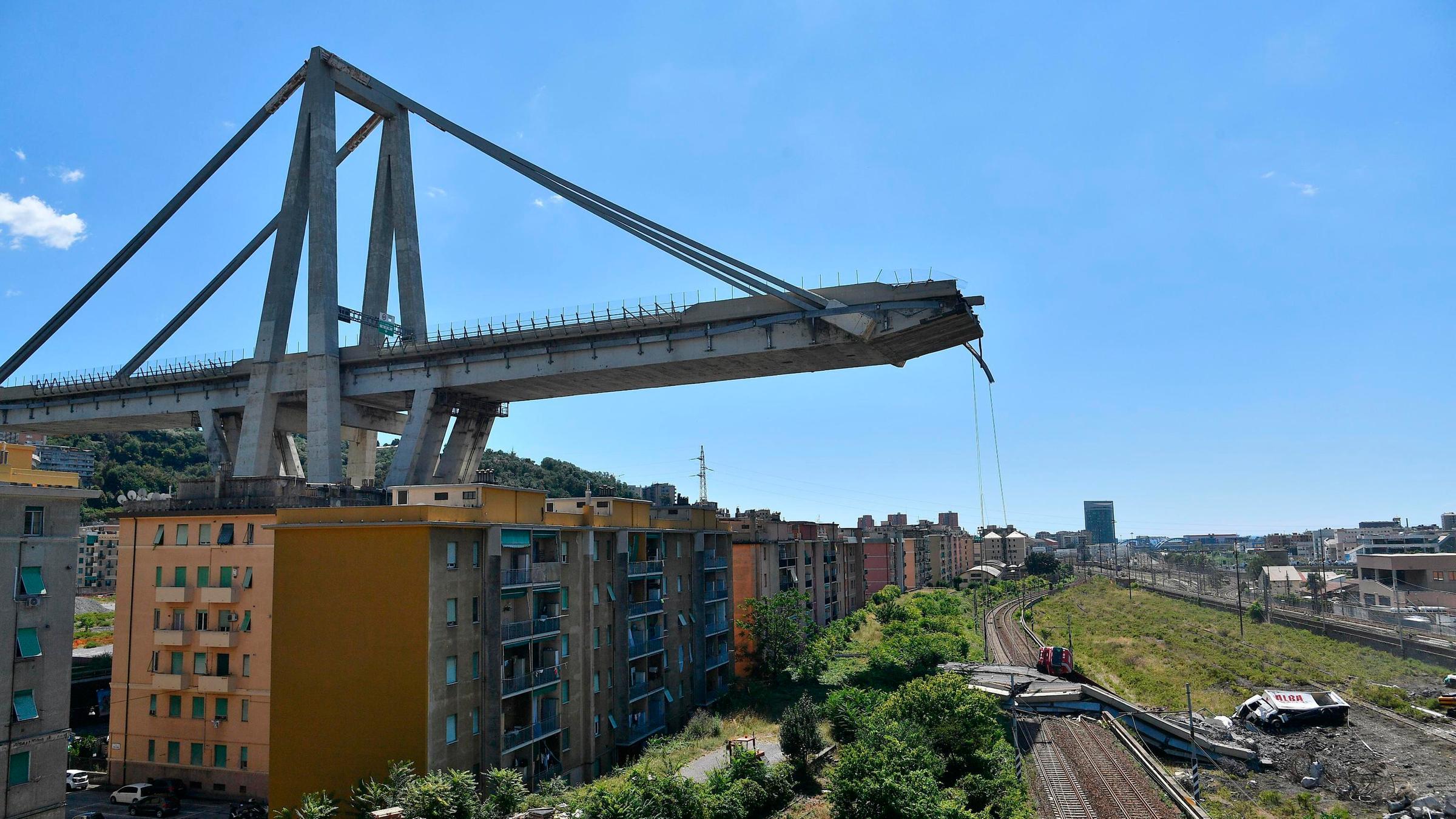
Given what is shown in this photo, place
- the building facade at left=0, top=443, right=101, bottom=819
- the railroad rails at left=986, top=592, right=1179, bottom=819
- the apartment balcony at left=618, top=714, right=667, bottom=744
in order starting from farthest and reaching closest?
the apartment balcony at left=618, top=714, right=667, bottom=744 → the railroad rails at left=986, top=592, right=1179, bottom=819 → the building facade at left=0, top=443, right=101, bottom=819

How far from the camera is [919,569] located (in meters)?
118

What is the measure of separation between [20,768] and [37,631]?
123 inches

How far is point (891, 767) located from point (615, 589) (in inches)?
493

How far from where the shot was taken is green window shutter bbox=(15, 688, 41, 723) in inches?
794

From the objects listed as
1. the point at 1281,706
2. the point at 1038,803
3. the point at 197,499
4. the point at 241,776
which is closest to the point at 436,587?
the point at 241,776

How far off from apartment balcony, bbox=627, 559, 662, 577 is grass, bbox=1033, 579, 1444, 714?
26.6 meters

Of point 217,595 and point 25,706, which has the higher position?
point 217,595

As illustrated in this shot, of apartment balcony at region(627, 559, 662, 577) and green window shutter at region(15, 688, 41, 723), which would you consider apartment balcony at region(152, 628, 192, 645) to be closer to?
green window shutter at region(15, 688, 41, 723)

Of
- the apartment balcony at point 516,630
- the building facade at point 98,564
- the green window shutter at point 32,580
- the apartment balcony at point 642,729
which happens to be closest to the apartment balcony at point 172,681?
the green window shutter at point 32,580

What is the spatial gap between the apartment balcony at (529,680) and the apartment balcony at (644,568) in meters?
6.10

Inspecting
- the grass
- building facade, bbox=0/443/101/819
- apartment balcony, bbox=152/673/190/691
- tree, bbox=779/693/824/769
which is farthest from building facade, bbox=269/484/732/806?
the grass

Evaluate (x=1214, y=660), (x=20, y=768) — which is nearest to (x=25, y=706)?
(x=20, y=768)

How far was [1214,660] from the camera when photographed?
51.2 m

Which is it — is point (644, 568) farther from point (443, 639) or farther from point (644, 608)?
point (443, 639)
